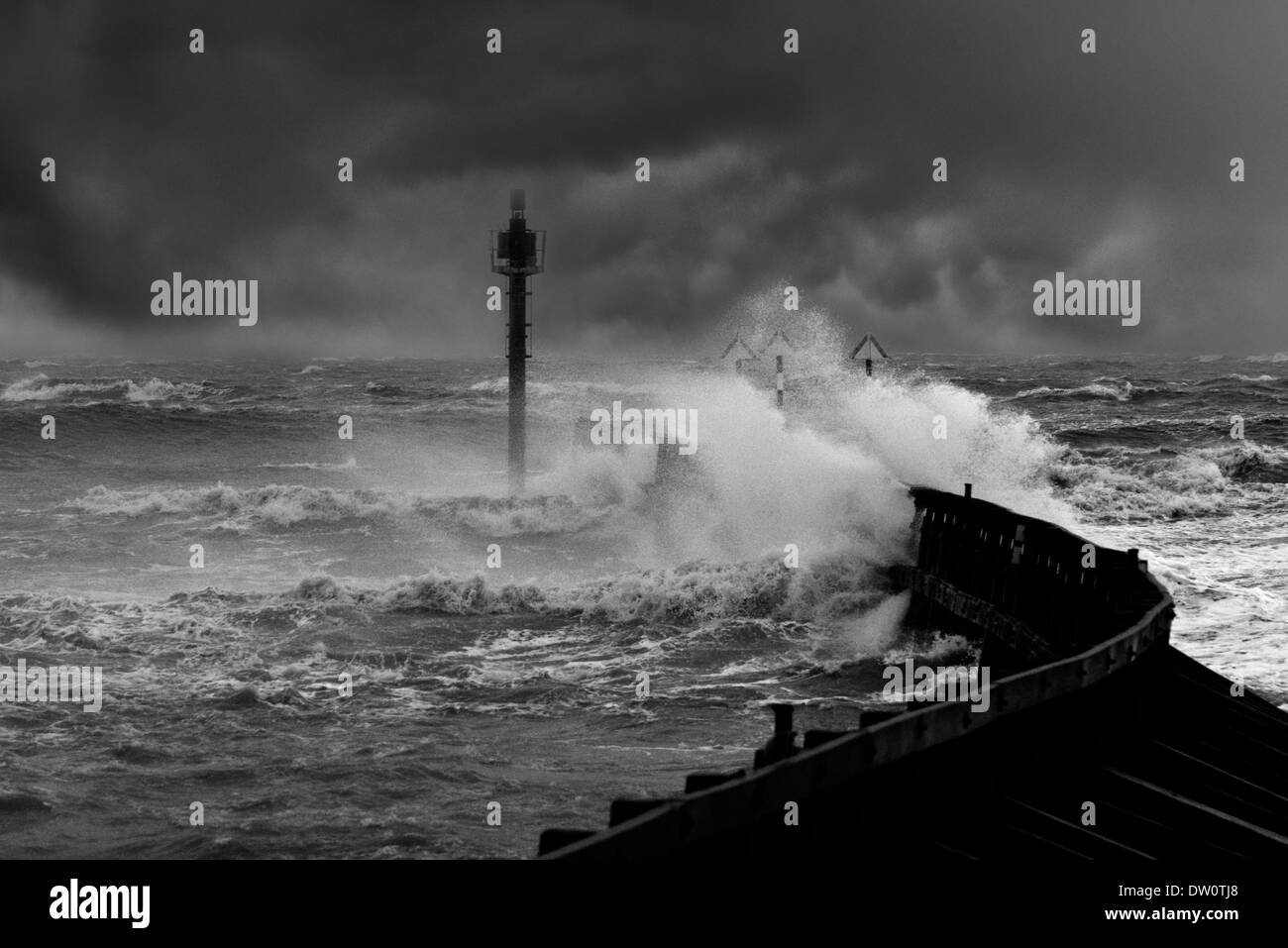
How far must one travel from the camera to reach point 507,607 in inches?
827

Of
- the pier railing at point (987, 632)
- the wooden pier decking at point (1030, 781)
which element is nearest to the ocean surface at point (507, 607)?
the pier railing at point (987, 632)

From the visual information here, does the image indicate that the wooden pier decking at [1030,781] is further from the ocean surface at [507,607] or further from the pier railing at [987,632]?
the ocean surface at [507,607]

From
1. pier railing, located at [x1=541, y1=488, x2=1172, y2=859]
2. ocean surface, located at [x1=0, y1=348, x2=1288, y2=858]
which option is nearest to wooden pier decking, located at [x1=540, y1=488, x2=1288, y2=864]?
pier railing, located at [x1=541, y1=488, x2=1172, y2=859]

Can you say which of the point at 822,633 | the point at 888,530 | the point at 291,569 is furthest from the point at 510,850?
the point at 291,569

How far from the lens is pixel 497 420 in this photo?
62.6m

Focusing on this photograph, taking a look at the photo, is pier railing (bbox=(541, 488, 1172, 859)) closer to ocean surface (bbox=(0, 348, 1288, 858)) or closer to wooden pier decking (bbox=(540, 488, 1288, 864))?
wooden pier decking (bbox=(540, 488, 1288, 864))

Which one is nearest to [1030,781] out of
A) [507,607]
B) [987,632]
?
[987,632]

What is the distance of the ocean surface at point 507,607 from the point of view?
11922 mm

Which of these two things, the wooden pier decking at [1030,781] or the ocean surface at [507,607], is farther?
the ocean surface at [507,607]

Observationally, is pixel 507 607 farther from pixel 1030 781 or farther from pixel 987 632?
pixel 1030 781

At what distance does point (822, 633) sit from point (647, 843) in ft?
47.5

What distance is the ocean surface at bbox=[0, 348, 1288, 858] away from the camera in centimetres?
1192
